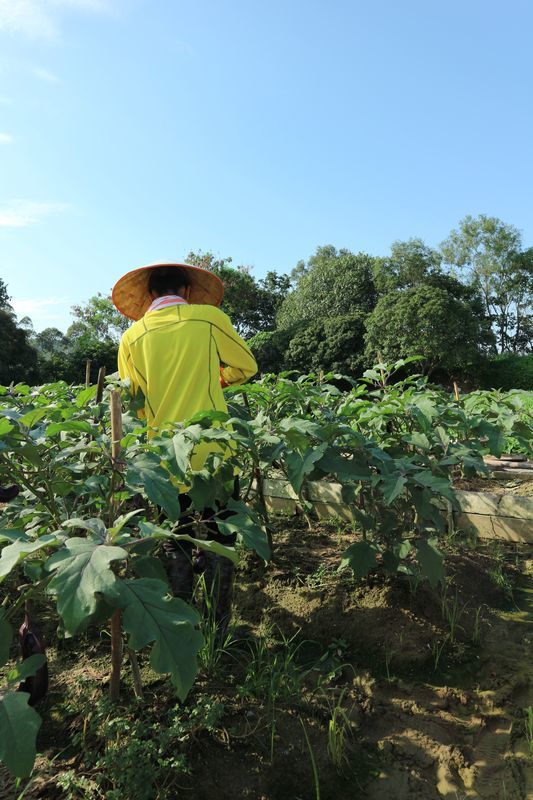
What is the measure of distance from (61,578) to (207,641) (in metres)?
1.13

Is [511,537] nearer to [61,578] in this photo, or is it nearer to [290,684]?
[290,684]

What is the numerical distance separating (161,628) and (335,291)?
27.5 meters

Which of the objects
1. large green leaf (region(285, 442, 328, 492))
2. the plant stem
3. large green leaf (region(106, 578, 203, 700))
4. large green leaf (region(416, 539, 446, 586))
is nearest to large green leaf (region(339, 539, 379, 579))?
large green leaf (region(416, 539, 446, 586))

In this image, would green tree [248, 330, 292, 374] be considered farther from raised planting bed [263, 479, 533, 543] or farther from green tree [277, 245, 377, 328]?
raised planting bed [263, 479, 533, 543]

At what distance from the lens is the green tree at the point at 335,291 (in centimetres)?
2731

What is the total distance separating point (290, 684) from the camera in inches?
76.6

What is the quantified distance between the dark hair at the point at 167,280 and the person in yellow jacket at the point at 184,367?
0.07ft

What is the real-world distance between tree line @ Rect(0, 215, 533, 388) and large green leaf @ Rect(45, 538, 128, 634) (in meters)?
17.6

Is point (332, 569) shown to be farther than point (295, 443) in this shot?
Yes

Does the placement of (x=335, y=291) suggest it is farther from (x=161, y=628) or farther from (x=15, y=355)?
(x=161, y=628)

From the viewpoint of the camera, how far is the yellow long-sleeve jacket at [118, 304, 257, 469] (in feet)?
7.30

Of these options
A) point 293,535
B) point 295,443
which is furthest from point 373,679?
point 293,535

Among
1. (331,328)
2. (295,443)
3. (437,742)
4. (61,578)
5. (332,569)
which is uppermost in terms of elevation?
(331,328)

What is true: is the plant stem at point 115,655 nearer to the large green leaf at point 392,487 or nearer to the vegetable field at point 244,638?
the vegetable field at point 244,638
